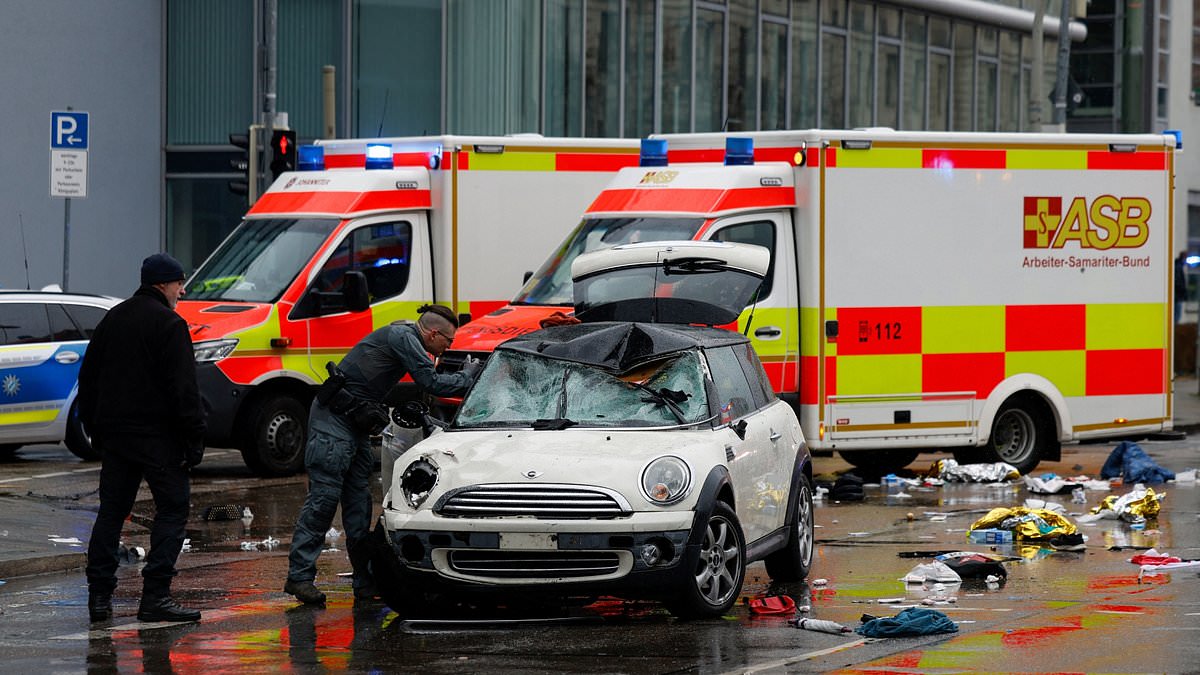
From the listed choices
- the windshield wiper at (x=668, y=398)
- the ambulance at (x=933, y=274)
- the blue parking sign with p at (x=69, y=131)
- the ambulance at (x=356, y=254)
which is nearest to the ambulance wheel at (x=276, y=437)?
the ambulance at (x=356, y=254)

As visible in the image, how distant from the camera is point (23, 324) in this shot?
1748cm

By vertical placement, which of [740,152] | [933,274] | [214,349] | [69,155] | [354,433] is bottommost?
[354,433]

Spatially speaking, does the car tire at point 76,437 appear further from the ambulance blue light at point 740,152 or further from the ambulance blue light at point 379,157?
the ambulance blue light at point 740,152

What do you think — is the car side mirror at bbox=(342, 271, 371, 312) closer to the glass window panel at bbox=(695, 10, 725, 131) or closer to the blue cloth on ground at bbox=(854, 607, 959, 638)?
the blue cloth on ground at bbox=(854, 607, 959, 638)

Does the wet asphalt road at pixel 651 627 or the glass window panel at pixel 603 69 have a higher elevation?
the glass window panel at pixel 603 69

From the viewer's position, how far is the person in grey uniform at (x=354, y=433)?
10.1 m

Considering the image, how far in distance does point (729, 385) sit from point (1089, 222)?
758cm

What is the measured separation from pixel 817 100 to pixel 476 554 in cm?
2691

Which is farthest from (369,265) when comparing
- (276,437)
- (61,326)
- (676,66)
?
(676,66)

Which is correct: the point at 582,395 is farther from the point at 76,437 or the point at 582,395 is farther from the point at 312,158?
the point at 76,437

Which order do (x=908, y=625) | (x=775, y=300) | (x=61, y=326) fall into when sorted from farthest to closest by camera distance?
(x=61, y=326), (x=775, y=300), (x=908, y=625)

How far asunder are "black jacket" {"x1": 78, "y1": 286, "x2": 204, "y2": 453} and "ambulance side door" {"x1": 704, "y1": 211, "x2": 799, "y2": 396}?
665 centimetres

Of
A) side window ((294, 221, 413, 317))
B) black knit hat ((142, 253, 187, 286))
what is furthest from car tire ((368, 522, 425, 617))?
side window ((294, 221, 413, 317))

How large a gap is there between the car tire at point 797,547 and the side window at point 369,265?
667cm
